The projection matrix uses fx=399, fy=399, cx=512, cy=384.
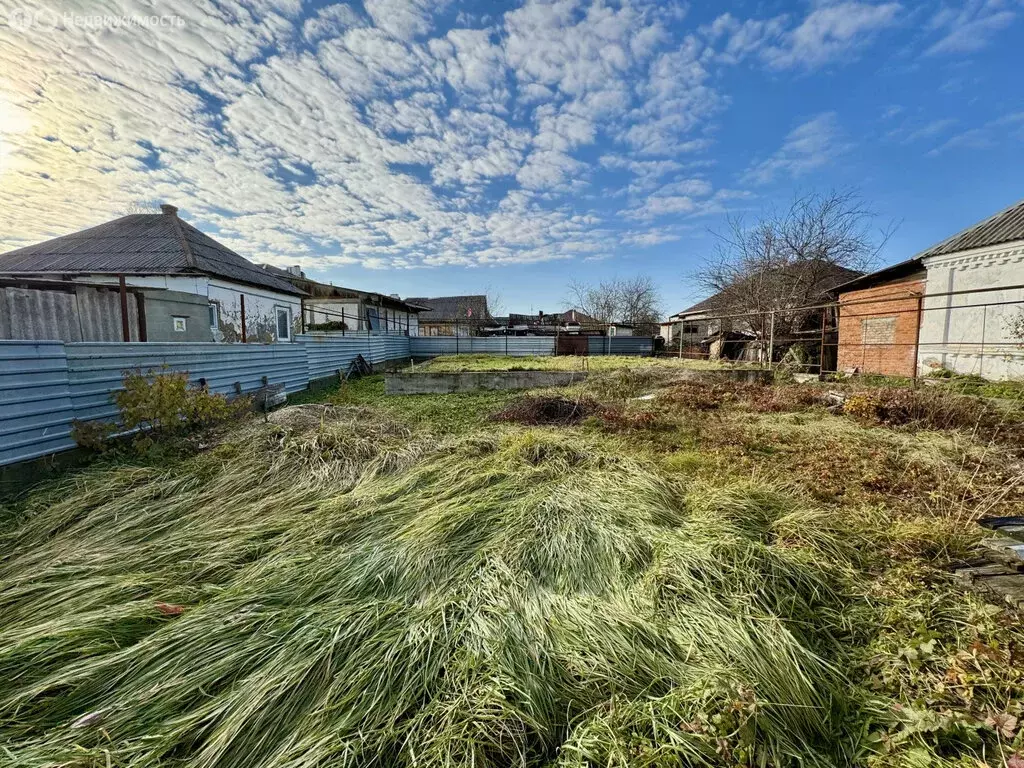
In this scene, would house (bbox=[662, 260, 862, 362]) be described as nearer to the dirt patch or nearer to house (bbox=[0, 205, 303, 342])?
the dirt patch

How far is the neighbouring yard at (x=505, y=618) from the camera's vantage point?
51.6 inches

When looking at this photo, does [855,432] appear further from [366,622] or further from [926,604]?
[366,622]

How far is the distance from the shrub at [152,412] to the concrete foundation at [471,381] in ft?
14.5

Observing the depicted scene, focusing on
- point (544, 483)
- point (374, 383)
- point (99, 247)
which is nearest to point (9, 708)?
point (544, 483)

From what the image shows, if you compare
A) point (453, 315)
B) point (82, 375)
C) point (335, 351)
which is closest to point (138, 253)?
point (335, 351)

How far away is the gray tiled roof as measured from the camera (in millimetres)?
8570

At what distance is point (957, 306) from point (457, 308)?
126 feet

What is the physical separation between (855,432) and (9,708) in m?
7.13

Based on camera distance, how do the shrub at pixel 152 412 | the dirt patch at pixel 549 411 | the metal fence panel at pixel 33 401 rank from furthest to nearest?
the dirt patch at pixel 549 411
the shrub at pixel 152 412
the metal fence panel at pixel 33 401

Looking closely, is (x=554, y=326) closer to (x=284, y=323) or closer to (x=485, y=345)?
(x=485, y=345)

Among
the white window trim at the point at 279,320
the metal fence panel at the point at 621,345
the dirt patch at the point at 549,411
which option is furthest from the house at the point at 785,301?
the white window trim at the point at 279,320

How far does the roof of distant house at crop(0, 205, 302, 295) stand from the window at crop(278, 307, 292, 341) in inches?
33.5

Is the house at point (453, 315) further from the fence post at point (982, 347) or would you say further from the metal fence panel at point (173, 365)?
the fence post at point (982, 347)

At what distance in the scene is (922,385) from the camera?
24.1 ft
